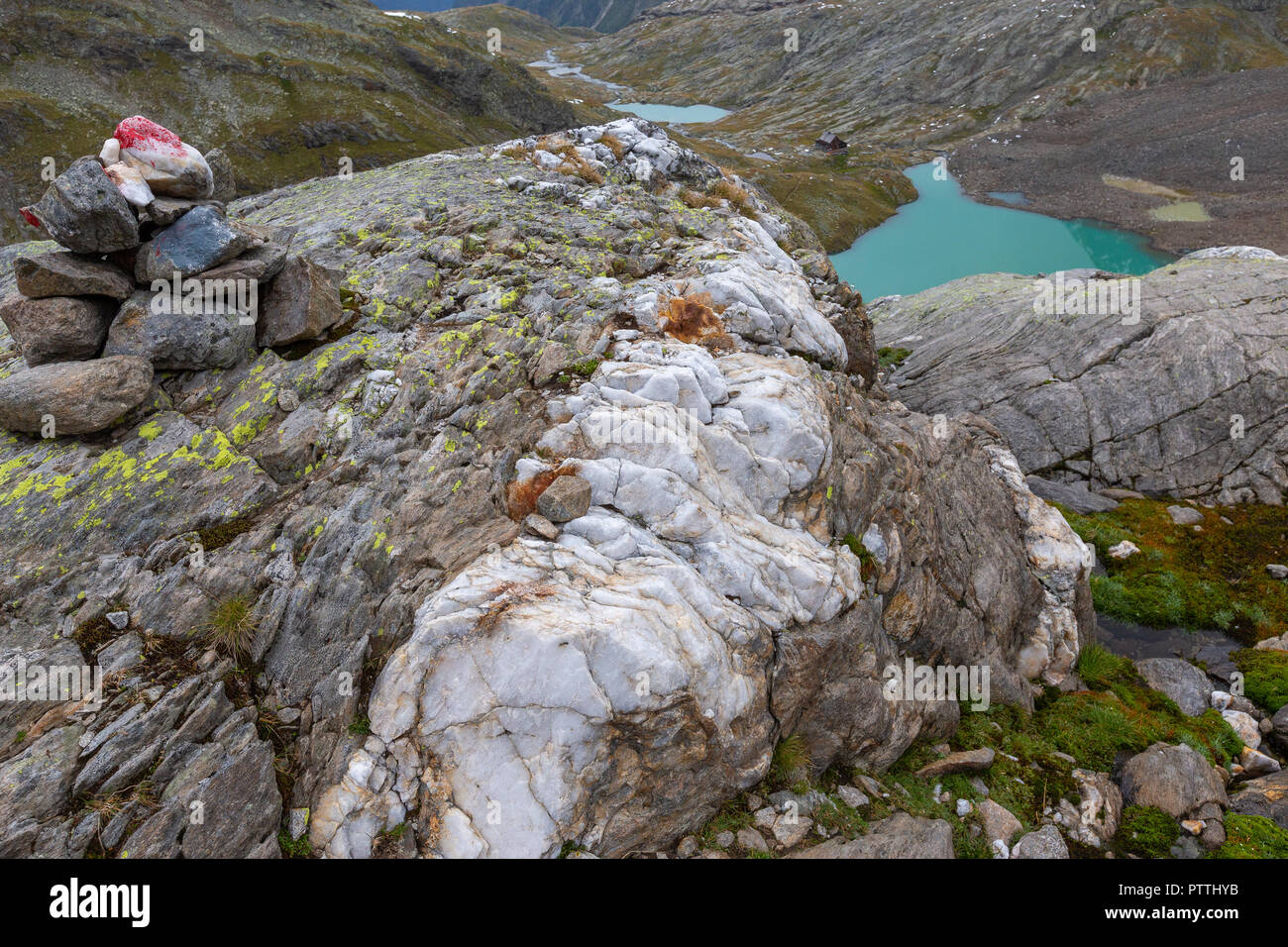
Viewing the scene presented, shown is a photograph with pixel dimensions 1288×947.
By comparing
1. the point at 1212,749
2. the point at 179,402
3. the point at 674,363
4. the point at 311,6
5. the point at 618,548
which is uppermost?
the point at 311,6

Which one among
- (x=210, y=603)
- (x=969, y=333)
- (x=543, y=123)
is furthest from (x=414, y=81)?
(x=210, y=603)

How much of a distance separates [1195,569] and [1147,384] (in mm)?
13084

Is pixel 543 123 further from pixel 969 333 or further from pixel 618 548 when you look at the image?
pixel 618 548

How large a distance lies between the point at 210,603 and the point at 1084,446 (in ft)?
149


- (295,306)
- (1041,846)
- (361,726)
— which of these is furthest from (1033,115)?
(361,726)

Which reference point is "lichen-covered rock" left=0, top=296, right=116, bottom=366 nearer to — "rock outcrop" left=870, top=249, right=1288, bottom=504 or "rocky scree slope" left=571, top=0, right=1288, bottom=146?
"rock outcrop" left=870, top=249, right=1288, bottom=504

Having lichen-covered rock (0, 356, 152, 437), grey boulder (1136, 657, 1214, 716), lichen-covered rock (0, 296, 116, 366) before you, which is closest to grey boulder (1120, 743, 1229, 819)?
grey boulder (1136, 657, 1214, 716)

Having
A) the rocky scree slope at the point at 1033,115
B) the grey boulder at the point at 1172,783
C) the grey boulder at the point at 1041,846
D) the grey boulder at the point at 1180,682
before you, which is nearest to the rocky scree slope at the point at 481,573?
the grey boulder at the point at 1041,846

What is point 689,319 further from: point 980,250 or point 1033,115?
point 1033,115

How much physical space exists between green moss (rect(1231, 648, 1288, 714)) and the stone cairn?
34.9m

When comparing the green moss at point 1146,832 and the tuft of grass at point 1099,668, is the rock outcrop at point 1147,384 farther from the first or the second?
the green moss at point 1146,832

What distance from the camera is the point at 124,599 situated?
10000 mm

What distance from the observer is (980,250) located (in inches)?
3169

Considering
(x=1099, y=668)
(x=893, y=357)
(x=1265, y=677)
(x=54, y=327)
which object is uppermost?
(x=54, y=327)
